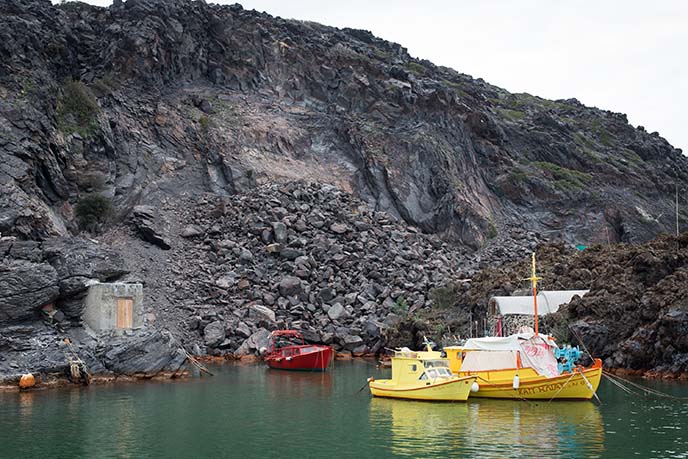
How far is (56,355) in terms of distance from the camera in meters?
46.2

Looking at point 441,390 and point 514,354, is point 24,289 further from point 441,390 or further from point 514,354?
point 514,354

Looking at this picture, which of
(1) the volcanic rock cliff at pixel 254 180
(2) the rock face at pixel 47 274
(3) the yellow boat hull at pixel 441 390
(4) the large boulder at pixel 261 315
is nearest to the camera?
(3) the yellow boat hull at pixel 441 390

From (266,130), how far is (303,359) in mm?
46641

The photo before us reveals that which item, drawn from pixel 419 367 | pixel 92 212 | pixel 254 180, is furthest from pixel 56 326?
pixel 254 180

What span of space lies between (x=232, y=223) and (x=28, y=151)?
2236 centimetres

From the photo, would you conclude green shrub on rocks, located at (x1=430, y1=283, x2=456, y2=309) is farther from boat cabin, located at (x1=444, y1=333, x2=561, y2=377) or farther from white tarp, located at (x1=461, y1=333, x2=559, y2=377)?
white tarp, located at (x1=461, y1=333, x2=559, y2=377)

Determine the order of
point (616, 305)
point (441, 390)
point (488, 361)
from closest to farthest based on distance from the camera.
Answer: point (441, 390), point (488, 361), point (616, 305)

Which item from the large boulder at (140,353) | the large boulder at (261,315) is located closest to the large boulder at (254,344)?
the large boulder at (261,315)

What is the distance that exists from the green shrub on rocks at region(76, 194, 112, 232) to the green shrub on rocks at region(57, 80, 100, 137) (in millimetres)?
9271

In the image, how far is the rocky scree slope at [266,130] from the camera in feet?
265

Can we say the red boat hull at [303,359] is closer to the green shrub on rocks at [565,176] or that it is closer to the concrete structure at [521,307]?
the concrete structure at [521,307]

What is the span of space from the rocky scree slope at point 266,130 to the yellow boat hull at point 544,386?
48155 millimetres

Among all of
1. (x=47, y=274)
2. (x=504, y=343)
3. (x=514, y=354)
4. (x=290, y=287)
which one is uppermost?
(x=47, y=274)

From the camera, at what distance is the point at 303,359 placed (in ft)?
191
